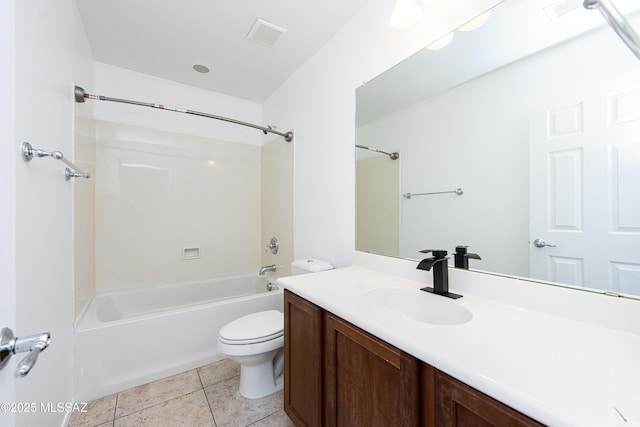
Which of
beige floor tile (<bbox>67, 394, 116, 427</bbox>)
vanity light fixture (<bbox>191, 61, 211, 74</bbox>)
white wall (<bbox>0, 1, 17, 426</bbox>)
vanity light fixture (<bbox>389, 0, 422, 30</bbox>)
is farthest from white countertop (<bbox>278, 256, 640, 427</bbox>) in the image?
vanity light fixture (<bbox>191, 61, 211, 74</bbox>)

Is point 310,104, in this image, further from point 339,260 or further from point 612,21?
point 612,21

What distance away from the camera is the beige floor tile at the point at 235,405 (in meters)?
1.35

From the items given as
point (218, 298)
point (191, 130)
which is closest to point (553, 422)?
point (218, 298)

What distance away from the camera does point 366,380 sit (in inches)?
31.1

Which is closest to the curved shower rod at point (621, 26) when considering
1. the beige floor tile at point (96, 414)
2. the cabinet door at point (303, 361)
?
the cabinet door at point (303, 361)

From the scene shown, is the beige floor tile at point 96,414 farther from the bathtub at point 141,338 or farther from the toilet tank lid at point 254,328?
the toilet tank lid at point 254,328

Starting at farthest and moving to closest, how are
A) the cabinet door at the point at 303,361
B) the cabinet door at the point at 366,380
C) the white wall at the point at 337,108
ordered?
the white wall at the point at 337,108, the cabinet door at the point at 303,361, the cabinet door at the point at 366,380

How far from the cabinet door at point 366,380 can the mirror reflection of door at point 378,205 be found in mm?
662

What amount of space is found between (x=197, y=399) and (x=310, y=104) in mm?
2251

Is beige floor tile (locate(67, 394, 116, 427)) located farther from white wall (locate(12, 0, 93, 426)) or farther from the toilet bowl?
the toilet bowl

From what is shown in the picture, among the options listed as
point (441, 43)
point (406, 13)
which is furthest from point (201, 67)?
point (441, 43)

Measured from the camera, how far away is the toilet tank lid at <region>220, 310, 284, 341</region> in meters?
1.46

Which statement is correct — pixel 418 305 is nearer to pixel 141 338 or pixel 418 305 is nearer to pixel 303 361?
pixel 303 361

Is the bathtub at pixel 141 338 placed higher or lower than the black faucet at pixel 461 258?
lower
